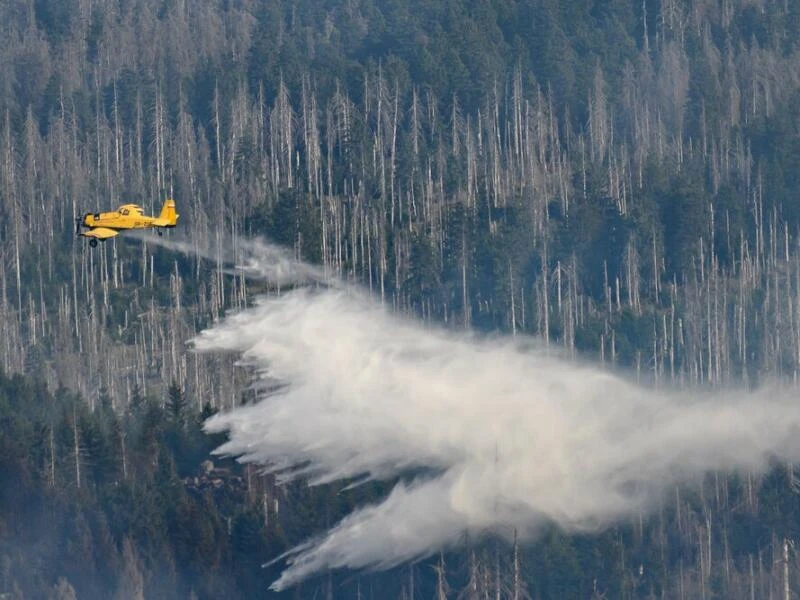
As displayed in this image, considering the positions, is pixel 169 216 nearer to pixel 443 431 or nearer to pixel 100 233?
pixel 100 233

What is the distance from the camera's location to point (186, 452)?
320 feet

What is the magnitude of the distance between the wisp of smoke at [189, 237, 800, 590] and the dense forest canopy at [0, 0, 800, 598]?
55.5 inches

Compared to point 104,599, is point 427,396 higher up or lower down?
higher up

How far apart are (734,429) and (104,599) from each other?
2823 cm

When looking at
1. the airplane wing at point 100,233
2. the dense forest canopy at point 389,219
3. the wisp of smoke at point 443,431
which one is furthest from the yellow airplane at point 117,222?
the dense forest canopy at point 389,219

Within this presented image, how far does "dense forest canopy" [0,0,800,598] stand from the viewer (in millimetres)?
95312

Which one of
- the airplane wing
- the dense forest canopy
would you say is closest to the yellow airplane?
the airplane wing

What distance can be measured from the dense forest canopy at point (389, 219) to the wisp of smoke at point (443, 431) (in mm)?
1410

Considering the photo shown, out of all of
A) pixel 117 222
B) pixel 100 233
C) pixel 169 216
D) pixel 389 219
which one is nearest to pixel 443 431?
pixel 169 216

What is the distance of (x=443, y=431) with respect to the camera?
90125 millimetres

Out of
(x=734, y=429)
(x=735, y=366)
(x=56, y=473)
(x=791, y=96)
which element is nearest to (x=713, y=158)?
(x=791, y=96)

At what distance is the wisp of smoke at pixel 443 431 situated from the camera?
85562 millimetres

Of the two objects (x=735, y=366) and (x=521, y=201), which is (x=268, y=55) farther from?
(x=735, y=366)

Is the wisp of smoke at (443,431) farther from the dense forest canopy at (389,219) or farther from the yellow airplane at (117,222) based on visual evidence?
the yellow airplane at (117,222)
